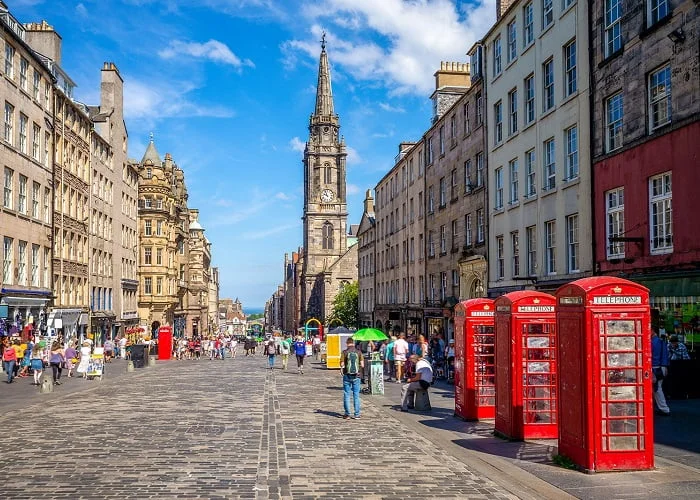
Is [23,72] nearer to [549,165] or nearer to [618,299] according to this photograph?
[549,165]

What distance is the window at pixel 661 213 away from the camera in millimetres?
19172

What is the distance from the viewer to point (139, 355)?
4050 cm

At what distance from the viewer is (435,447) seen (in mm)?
12773

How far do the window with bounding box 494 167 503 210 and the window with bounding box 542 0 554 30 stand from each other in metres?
6.90

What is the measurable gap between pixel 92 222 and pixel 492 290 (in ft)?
103

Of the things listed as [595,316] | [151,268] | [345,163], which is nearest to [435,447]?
[595,316]

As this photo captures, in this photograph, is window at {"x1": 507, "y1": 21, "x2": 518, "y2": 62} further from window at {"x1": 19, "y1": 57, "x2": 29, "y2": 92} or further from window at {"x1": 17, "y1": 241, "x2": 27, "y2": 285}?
window at {"x1": 17, "y1": 241, "x2": 27, "y2": 285}

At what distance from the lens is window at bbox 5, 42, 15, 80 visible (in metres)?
34.7

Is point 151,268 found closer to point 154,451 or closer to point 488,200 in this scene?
point 488,200

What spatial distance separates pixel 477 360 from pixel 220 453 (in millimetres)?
6359

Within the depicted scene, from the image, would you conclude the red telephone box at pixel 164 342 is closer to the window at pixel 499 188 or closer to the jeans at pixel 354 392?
the window at pixel 499 188

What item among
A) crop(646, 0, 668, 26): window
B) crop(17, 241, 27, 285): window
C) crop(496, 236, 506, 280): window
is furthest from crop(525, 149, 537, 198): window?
crop(17, 241, 27, 285): window

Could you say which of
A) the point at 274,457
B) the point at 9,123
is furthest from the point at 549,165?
Answer: the point at 9,123

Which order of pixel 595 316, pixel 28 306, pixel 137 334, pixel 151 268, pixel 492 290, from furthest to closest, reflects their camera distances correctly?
pixel 151 268 → pixel 137 334 → pixel 28 306 → pixel 492 290 → pixel 595 316
